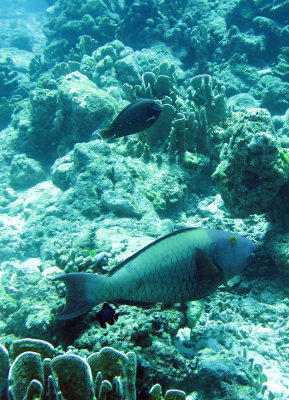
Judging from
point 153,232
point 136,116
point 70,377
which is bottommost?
point 153,232

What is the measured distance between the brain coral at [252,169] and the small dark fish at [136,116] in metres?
1.12

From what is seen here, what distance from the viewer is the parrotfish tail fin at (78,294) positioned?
1690 mm

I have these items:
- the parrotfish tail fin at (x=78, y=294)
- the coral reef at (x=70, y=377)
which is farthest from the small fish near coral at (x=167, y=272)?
the coral reef at (x=70, y=377)

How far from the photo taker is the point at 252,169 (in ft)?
11.0

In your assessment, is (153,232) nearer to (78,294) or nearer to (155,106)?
(155,106)

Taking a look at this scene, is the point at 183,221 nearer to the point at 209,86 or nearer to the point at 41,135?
the point at 209,86

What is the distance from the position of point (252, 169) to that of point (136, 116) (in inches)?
59.1

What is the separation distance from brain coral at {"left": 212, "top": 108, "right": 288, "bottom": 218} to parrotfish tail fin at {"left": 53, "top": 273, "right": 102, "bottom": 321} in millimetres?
2378

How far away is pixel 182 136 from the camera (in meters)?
5.08

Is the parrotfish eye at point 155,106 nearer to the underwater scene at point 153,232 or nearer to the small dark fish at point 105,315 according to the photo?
the underwater scene at point 153,232

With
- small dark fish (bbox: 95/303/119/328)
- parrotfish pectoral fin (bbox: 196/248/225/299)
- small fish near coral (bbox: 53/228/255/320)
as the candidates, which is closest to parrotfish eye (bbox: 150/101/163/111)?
small fish near coral (bbox: 53/228/255/320)

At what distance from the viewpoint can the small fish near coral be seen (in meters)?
1.66

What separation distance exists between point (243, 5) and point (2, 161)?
11.2 m

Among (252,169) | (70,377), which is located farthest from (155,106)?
(70,377)
